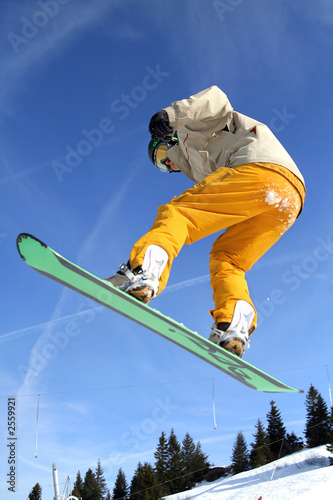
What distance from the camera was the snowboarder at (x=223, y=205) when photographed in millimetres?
2830

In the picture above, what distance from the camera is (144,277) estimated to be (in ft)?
8.89

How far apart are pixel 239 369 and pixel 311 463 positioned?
5580cm

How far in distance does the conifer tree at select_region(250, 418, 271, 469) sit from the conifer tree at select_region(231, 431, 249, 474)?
3.05 feet

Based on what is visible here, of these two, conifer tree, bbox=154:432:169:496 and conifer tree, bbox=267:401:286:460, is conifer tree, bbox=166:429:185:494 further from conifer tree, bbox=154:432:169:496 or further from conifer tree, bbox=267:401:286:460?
conifer tree, bbox=267:401:286:460

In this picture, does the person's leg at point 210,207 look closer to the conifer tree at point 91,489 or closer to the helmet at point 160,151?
the helmet at point 160,151

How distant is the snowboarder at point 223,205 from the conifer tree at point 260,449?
55.5 metres

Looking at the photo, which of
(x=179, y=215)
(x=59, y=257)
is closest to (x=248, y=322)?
(x=179, y=215)

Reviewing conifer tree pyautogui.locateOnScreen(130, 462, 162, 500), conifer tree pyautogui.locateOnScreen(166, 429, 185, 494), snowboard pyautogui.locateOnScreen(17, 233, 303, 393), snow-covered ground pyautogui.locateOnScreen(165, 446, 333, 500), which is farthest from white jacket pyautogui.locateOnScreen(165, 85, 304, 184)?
conifer tree pyautogui.locateOnScreen(166, 429, 185, 494)

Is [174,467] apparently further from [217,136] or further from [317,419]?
[217,136]

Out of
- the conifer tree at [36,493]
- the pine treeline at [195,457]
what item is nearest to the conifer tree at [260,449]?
the pine treeline at [195,457]

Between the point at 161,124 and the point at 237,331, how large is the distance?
178 cm

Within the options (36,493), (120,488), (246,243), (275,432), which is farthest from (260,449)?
(246,243)

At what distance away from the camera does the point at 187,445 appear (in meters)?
54.7

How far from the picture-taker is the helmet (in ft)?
13.5
